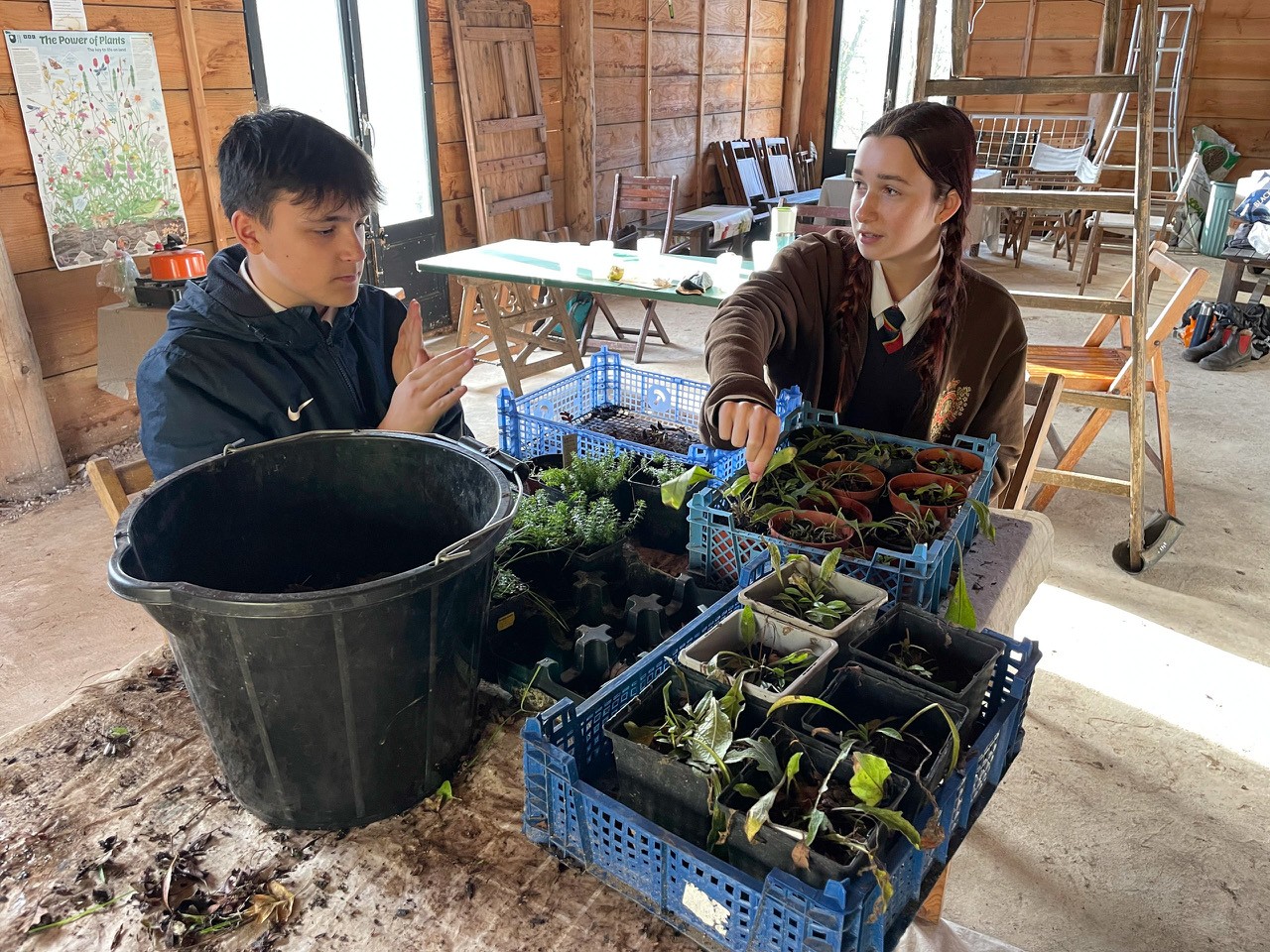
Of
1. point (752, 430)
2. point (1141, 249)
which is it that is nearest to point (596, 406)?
point (752, 430)

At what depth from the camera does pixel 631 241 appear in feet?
23.5

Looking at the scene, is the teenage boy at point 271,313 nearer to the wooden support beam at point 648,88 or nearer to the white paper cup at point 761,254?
the white paper cup at point 761,254

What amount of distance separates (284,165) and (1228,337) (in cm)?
599

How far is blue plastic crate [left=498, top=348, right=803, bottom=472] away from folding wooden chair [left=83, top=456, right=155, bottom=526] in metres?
0.80

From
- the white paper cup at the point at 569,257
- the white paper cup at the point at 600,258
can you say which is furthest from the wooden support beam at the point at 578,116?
the white paper cup at the point at 600,258

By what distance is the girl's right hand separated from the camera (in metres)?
1.36

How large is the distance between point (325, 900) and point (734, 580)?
750 millimetres

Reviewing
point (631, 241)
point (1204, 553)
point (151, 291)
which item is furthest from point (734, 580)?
point (631, 241)

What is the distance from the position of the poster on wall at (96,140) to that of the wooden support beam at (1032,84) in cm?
324

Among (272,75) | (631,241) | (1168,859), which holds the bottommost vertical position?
(1168,859)

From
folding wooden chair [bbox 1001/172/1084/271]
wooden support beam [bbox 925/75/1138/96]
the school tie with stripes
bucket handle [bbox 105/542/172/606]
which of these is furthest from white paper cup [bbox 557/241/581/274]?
folding wooden chair [bbox 1001/172/1084/271]

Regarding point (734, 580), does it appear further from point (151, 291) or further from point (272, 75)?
point (272, 75)

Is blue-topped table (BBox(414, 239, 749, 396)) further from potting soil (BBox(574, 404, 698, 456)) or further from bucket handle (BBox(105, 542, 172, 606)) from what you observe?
bucket handle (BBox(105, 542, 172, 606))

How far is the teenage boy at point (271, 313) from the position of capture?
1.34m
